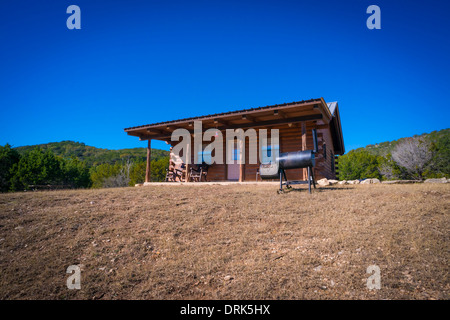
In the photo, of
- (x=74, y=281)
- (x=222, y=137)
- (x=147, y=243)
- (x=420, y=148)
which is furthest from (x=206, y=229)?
(x=420, y=148)

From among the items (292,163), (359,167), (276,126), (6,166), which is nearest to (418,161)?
(359,167)

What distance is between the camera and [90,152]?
57281 millimetres

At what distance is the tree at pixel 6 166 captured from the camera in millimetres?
24150

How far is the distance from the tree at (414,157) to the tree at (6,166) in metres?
34.2

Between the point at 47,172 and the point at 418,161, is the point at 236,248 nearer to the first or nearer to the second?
the point at 418,161

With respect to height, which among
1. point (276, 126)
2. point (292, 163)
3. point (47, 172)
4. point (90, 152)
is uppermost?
point (90, 152)

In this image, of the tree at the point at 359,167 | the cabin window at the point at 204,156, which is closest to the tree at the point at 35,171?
the cabin window at the point at 204,156

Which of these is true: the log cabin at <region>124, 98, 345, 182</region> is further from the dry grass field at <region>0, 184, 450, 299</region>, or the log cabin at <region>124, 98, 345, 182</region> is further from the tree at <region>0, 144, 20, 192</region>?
the tree at <region>0, 144, 20, 192</region>

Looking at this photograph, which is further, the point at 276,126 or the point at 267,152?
the point at 267,152

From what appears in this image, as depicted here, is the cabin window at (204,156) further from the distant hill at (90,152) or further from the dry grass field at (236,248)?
the distant hill at (90,152)

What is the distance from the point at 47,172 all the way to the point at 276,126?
2512 centimetres

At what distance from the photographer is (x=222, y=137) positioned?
15141 mm
